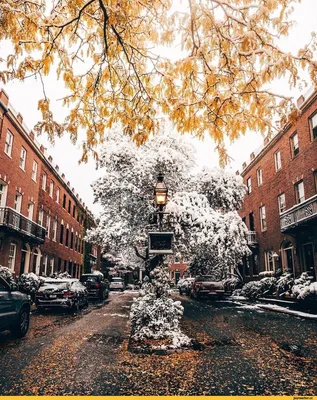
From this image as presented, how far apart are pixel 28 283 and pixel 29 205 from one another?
27.4 ft

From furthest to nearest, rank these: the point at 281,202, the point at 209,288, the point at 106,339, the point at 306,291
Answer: the point at 281,202
the point at 209,288
the point at 306,291
the point at 106,339

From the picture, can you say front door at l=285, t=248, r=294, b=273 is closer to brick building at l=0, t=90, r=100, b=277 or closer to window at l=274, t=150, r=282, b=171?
window at l=274, t=150, r=282, b=171

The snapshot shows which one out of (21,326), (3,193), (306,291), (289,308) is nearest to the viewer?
(21,326)

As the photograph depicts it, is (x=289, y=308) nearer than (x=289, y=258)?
Yes

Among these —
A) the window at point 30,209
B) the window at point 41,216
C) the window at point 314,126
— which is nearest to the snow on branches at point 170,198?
the window at point 314,126

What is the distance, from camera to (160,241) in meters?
8.70

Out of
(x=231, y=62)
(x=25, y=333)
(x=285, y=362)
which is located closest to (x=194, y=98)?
(x=231, y=62)

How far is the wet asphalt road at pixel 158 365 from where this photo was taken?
15.0 feet

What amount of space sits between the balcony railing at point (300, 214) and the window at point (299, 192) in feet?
4.95

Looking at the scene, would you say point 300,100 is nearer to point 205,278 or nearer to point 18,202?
point 205,278

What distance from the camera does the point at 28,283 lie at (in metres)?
18.2

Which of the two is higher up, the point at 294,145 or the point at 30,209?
the point at 294,145

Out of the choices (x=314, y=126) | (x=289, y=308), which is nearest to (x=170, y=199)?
(x=289, y=308)

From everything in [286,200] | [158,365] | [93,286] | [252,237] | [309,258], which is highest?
[286,200]
